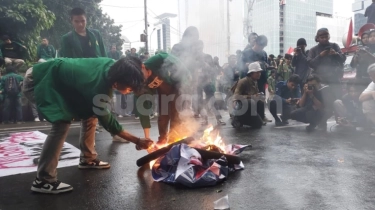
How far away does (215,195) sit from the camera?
3.31m

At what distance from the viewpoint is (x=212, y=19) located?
7.09 m

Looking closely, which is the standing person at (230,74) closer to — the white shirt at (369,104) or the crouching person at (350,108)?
A: the crouching person at (350,108)

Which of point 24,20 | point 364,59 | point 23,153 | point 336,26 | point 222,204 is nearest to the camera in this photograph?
point 222,204

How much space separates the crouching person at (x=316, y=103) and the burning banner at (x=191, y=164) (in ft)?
11.7

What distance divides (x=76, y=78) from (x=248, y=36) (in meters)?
5.86

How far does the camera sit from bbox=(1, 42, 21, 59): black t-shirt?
9.97 metres

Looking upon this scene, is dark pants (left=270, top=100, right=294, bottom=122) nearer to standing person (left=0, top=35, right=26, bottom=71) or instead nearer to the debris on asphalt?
the debris on asphalt

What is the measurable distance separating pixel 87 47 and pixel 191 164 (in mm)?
2316

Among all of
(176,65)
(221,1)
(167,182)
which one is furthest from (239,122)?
(167,182)

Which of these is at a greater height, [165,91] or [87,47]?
[87,47]

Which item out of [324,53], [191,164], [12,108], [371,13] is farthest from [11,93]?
[371,13]

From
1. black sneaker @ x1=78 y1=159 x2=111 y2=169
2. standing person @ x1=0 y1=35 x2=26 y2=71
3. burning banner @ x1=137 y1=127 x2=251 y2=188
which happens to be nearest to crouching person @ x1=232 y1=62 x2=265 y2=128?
burning banner @ x1=137 y1=127 x2=251 y2=188

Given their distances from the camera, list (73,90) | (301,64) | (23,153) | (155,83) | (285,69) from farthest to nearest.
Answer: (285,69)
(301,64)
(23,153)
(155,83)
(73,90)

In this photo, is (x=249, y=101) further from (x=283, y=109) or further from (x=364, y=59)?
(x=364, y=59)
